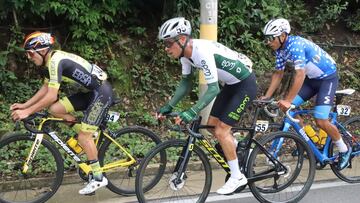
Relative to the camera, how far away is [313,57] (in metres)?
6.10

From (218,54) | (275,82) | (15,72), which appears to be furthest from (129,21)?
(218,54)

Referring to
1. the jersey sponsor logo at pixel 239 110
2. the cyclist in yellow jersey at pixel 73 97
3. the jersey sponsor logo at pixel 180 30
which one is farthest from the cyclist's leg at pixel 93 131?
the jersey sponsor logo at pixel 239 110

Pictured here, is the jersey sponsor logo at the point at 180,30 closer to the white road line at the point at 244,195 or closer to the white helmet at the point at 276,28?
the white helmet at the point at 276,28

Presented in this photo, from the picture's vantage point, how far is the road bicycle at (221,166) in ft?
16.8

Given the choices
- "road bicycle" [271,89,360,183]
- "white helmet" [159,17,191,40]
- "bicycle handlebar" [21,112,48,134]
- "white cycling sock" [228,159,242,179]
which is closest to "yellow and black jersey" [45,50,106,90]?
"bicycle handlebar" [21,112,48,134]

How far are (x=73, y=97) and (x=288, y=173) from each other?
2613mm

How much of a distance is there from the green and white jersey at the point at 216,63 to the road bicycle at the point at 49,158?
1171 millimetres

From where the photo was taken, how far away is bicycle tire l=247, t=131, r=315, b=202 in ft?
18.2

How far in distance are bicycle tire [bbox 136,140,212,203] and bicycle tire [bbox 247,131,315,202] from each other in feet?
1.73

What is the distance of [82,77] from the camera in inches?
214

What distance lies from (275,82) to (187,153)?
186 centimetres

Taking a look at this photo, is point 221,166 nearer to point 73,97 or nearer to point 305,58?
point 305,58

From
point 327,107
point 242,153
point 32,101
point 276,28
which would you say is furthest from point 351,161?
point 32,101

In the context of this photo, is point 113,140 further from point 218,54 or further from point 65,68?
point 218,54
